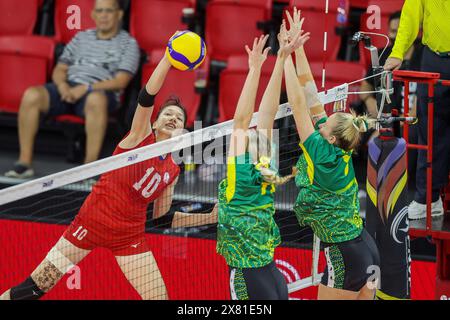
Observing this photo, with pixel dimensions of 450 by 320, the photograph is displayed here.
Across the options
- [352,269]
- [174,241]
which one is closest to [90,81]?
[174,241]

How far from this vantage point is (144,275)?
26.3 feet

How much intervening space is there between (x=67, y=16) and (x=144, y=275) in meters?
3.93

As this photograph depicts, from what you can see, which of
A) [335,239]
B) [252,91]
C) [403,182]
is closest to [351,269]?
[335,239]

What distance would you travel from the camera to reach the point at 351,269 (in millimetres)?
7438

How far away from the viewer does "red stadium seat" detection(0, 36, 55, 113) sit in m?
10.8

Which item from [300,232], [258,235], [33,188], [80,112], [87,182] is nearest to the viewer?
[258,235]

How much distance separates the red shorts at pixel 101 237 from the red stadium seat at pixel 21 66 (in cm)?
319

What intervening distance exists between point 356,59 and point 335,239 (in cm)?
378

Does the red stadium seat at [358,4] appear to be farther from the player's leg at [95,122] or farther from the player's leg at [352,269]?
the player's leg at [352,269]

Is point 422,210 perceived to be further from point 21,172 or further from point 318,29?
point 21,172

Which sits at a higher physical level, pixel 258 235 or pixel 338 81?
pixel 338 81

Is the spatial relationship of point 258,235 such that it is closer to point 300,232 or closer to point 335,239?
point 335,239

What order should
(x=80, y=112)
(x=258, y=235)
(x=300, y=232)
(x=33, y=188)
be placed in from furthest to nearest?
(x=80, y=112) < (x=300, y=232) < (x=33, y=188) < (x=258, y=235)

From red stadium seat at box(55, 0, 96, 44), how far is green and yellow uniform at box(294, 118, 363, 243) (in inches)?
164
